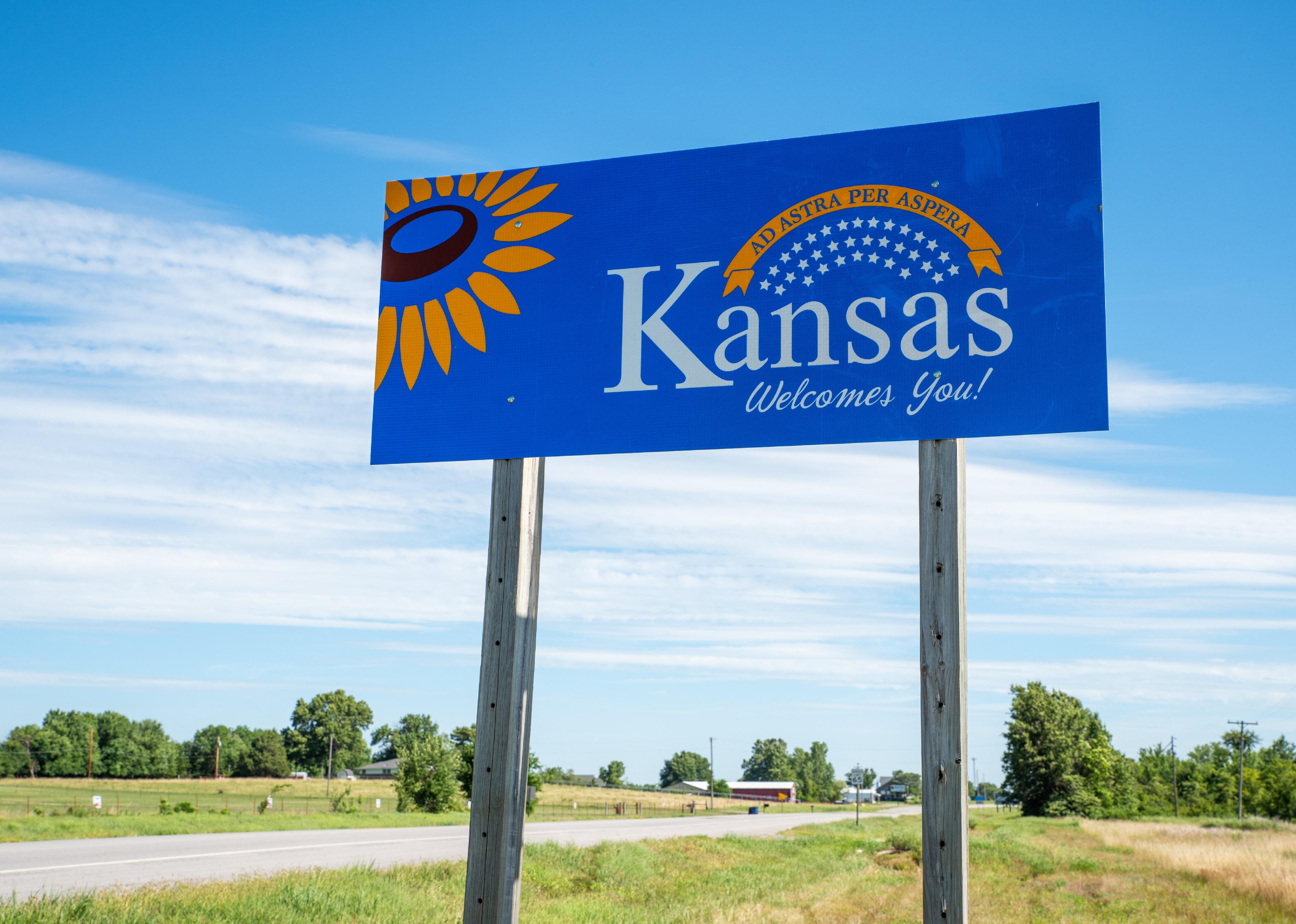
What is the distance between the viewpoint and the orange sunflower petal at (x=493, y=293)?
5.13 meters

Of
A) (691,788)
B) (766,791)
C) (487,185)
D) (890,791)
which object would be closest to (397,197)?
(487,185)

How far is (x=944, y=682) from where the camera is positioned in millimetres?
3986

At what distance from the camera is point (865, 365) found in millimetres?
4473

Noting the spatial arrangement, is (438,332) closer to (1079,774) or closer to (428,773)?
(428,773)

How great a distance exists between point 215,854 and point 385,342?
16.1m

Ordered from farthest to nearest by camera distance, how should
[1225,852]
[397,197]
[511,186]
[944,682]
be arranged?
[1225,852]
[397,197]
[511,186]
[944,682]

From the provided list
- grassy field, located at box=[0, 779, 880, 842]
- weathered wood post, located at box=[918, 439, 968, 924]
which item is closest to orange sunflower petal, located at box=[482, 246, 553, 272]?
weathered wood post, located at box=[918, 439, 968, 924]

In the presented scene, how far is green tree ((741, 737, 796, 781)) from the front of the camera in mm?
154500

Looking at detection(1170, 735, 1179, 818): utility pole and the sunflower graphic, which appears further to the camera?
detection(1170, 735, 1179, 818): utility pole

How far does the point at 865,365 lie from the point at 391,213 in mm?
2848

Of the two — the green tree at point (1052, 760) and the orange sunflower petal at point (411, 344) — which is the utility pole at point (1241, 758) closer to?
the green tree at point (1052, 760)

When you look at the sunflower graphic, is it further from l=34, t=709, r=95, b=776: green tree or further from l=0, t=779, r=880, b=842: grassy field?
l=34, t=709, r=95, b=776: green tree

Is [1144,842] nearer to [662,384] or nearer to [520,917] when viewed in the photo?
[520,917]

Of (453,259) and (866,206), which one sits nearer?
(866,206)
